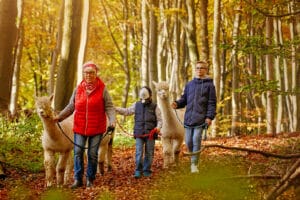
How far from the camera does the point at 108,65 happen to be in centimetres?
3622

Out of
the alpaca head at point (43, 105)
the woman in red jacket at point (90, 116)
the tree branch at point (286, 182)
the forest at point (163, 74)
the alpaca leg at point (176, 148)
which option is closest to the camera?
the tree branch at point (286, 182)

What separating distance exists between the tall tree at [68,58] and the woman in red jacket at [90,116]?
6618mm

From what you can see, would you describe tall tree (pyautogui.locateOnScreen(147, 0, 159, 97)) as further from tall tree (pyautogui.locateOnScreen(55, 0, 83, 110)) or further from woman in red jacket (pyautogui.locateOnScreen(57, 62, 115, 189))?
woman in red jacket (pyautogui.locateOnScreen(57, 62, 115, 189))

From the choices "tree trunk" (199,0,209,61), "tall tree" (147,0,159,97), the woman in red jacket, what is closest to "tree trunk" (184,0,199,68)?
"tree trunk" (199,0,209,61)

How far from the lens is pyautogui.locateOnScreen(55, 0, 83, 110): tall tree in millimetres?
14625

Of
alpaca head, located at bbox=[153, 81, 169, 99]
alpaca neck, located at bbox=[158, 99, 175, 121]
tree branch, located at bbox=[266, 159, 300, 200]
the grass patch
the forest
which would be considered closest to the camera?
tree branch, located at bbox=[266, 159, 300, 200]

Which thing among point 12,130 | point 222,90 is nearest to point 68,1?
point 12,130

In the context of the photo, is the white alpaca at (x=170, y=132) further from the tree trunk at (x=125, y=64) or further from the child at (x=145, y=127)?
the tree trunk at (x=125, y=64)

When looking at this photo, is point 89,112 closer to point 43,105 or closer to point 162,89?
point 43,105

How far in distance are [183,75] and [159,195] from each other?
75.5 feet

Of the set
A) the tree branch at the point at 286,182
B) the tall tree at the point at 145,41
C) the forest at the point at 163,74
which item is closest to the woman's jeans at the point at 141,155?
the forest at the point at 163,74

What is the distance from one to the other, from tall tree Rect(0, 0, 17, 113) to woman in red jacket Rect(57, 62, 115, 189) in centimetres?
689

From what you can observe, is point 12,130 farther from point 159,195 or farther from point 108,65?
point 108,65

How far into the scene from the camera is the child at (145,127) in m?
9.02
